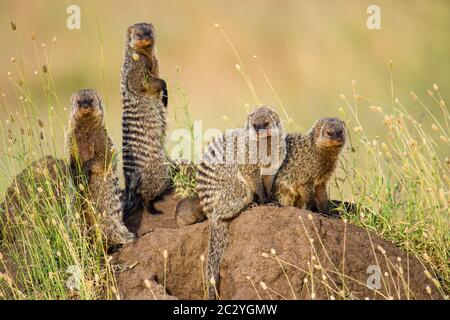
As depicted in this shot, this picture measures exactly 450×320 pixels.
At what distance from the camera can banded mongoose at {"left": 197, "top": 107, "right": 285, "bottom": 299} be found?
21.3 ft

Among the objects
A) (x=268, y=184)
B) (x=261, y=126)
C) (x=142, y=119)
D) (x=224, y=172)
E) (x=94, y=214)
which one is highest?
(x=261, y=126)

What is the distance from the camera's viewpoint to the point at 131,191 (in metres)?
7.68

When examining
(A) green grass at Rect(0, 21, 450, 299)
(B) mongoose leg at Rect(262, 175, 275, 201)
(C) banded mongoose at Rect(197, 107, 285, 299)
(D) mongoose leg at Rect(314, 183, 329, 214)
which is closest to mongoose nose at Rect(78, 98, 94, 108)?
(A) green grass at Rect(0, 21, 450, 299)

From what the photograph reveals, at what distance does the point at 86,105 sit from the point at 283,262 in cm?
189

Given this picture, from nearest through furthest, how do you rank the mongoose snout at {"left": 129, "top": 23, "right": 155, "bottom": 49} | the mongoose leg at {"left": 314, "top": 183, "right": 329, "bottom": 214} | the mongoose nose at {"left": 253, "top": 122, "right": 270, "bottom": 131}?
the mongoose nose at {"left": 253, "top": 122, "right": 270, "bottom": 131}
the mongoose leg at {"left": 314, "top": 183, "right": 329, "bottom": 214}
the mongoose snout at {"left": 129, "top": 23, "right": 155, "bottom": 49}

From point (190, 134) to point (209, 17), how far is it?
8335mm

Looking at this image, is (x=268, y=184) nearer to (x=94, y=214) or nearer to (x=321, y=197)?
(x=321, y=197)

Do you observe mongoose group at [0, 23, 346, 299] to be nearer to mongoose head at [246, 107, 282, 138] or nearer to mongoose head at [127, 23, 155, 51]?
mongoose head at [246, 107, 282, 138]

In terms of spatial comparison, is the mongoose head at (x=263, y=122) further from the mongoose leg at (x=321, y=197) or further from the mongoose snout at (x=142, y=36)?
the mongoose snout at (x=142, y=36)

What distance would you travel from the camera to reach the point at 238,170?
6.61 meters

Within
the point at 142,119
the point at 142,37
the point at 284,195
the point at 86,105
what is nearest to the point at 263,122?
the point at 284,195

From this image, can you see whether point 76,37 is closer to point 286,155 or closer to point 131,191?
point 131,191

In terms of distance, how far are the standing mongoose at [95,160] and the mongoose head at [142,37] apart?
1009 millimetres
